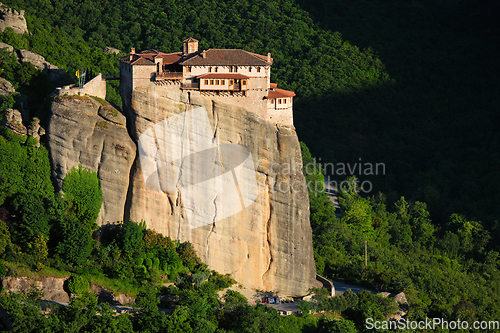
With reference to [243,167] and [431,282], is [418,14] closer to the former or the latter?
[431,282]

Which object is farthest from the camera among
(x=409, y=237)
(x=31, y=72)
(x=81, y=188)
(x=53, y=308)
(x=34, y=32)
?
(x=409, y=237)

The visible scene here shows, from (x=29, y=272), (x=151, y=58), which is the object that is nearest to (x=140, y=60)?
(x=151, y=58)

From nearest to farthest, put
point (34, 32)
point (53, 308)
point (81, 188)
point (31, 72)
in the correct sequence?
point (53, 308)
point (81, 188)
point (31, 72)
point (34, 32)

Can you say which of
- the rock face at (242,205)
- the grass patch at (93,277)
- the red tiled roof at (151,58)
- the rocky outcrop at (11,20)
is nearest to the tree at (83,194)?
the rock face at (242,205)

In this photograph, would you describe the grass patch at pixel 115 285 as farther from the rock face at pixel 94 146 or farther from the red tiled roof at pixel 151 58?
the red tiled roof at pixel 151 58

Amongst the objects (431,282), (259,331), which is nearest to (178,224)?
(259,331)
